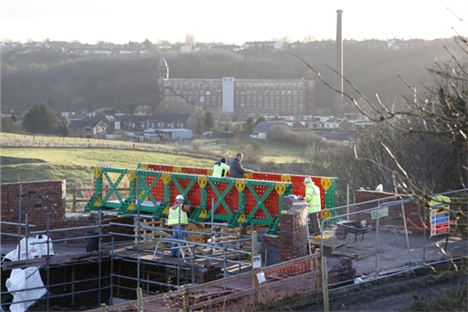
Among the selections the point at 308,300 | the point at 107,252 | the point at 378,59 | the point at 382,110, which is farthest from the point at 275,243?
the point at 378,59

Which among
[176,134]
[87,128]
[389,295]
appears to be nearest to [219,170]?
[389,295]

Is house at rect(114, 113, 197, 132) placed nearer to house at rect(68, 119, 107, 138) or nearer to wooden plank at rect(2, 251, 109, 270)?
house at rect(68, 119, 107, 138)

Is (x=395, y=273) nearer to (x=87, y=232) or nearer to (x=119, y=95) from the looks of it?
(x=87, y=232)

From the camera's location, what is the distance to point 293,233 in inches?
718

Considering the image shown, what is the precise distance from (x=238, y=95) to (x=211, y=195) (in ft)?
431

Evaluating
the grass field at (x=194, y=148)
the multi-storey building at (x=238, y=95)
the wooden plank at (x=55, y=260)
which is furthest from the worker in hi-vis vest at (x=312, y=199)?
the multi-storey building at (x=238, y=95)

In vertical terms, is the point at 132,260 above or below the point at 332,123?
above

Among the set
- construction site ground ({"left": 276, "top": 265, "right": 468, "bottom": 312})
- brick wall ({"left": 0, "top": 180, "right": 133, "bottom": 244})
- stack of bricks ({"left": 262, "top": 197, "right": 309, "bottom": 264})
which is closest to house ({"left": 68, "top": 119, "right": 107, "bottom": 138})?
brick wall ({"left": 0, "top": 180, "right": 133, "bottom": 244})

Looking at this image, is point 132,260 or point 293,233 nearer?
point 293,233

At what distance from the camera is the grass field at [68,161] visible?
160 feet

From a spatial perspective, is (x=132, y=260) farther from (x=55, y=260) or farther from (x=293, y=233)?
(x=293, y=233)

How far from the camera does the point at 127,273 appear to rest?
22.8 metres

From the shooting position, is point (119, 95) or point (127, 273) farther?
point (119, 95)

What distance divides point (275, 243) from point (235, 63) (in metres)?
162
